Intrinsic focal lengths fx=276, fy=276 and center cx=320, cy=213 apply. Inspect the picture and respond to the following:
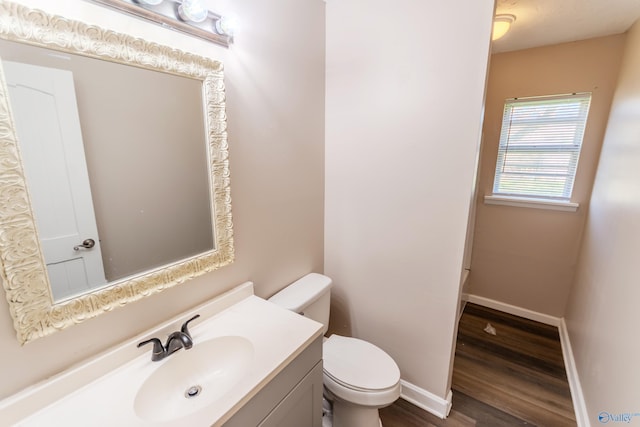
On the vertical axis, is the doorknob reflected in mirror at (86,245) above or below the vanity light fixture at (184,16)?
below

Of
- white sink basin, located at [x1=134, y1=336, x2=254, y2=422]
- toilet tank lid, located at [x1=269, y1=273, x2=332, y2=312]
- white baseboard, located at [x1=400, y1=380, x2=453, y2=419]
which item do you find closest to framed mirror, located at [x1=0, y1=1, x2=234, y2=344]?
white sink basin, located at [x1=134, y1=336, x2=254, y2=422]

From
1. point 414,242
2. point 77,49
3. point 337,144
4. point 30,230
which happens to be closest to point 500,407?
point 414,242

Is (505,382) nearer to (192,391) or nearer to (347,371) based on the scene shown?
(347,371)

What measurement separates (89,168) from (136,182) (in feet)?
0.45

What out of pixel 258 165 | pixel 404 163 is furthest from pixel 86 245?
pixel 404 163

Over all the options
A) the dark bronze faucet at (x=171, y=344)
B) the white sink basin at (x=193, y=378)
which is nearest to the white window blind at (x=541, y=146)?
the white sink basin at (x=193, y=378)

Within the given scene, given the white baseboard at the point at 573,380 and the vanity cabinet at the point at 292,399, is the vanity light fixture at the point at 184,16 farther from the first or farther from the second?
the white baseboard at the point at 573,380

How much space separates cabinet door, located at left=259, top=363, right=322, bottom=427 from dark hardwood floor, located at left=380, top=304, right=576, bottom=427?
0.77 m

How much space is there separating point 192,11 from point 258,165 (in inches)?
24.2

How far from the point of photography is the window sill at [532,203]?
229cm

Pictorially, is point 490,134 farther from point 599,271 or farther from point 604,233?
point 599,271

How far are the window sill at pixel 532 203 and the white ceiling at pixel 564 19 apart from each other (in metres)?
1.25

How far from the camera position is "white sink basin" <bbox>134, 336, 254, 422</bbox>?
0.85 meters

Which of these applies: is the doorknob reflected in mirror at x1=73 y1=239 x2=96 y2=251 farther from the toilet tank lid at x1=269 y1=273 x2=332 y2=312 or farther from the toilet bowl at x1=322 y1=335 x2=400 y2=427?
the toilet bowl at x1=322 y1=335 x2=400 y2=427
